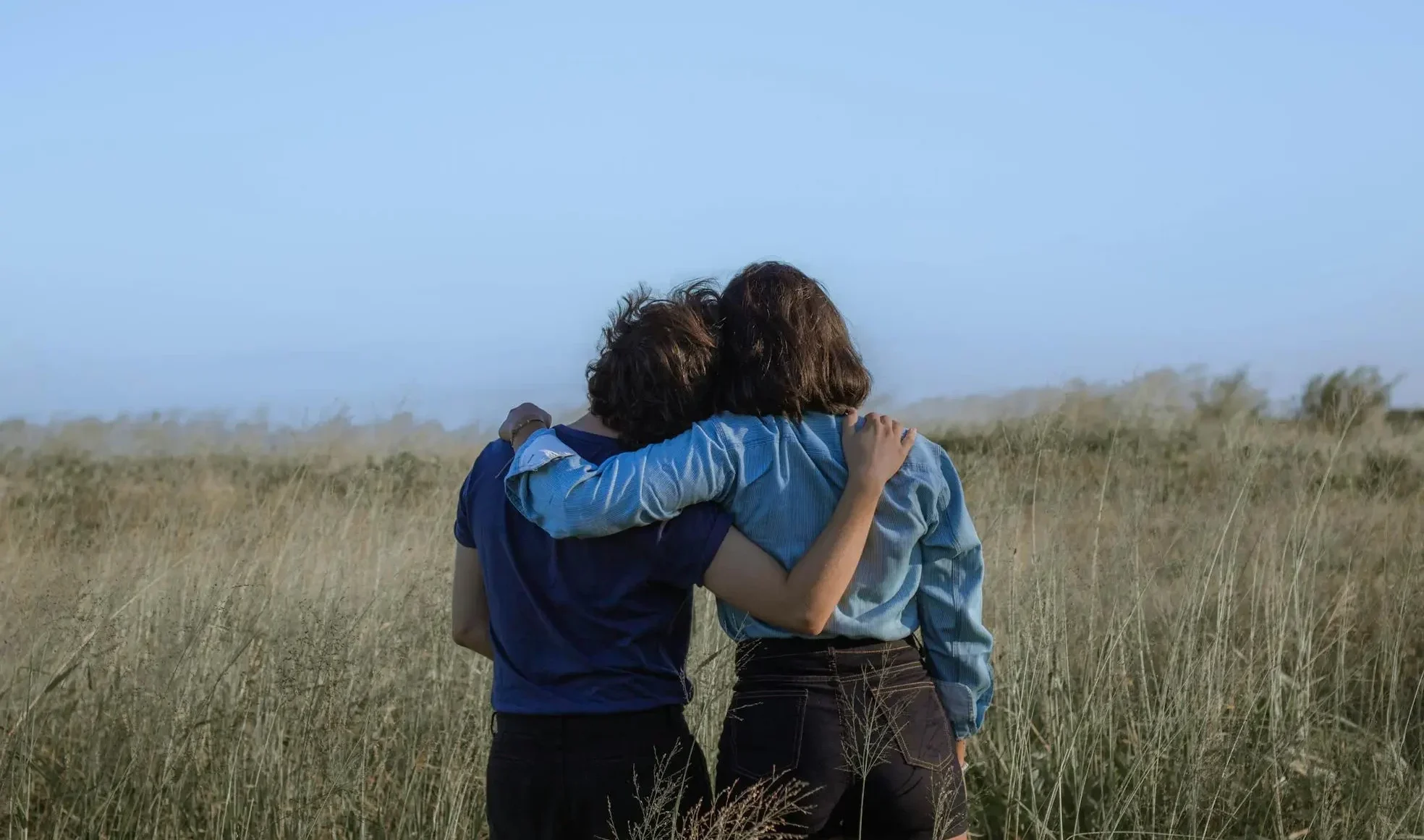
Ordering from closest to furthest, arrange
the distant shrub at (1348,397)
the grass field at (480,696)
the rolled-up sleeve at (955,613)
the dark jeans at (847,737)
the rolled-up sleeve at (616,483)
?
the rolled-up sleeve at (616,483), the dark jeans at (847,737), the rolled-up sleeve at (955,613), the grass field at (480,696), the distant shrub at (1348,397)

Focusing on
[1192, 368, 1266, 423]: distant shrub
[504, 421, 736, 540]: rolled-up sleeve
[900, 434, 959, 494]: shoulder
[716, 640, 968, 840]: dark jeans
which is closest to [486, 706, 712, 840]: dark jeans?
[716, 640, 968, 840]: dark jeans

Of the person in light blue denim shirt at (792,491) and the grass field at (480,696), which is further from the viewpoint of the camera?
the grass field at (480,696)

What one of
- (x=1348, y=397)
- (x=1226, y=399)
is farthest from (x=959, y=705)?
(x=1226, y=399)

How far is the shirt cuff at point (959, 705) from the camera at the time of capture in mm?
2498

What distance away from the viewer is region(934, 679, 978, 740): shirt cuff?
2.50 m

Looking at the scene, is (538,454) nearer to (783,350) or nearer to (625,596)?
(625,596)

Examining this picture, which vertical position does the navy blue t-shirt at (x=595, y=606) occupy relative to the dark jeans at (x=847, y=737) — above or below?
above

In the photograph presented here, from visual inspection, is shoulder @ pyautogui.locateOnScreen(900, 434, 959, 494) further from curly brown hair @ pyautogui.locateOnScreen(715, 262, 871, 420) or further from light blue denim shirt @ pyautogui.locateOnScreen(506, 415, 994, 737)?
curly brown hair @ pyautogui.locateOnScreen(715, 262, 871, 420)

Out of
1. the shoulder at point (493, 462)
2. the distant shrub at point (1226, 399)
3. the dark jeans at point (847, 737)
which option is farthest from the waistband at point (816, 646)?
the distant shrub at point (1226, 399)

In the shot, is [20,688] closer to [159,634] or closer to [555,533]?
[159,634]

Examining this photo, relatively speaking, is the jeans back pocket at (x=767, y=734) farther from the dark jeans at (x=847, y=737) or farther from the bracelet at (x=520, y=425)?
the bracelet at (x=520, y=425)

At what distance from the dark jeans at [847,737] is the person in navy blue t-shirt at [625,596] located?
112mm

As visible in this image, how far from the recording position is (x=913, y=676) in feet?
7.89

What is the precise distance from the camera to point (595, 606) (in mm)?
2303
